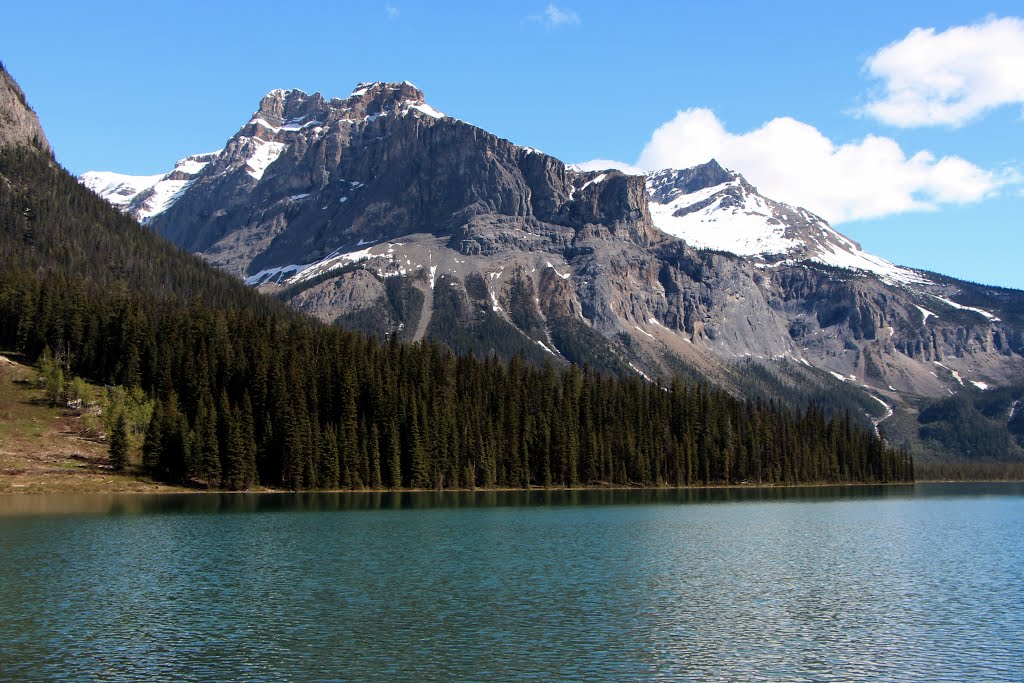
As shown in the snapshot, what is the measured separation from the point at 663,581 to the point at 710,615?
1060 cm

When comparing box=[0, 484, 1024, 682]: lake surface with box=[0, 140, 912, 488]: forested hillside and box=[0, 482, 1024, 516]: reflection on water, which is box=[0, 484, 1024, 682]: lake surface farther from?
box=[0, 140, 912, 488]: forested hillside

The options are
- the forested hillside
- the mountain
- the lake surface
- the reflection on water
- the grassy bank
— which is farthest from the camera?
the forested hillside

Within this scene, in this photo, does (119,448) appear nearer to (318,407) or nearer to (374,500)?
(318,407)

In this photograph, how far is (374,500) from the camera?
12531 cm

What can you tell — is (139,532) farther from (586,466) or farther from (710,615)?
(586,466)

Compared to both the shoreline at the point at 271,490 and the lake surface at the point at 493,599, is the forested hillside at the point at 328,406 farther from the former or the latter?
the lake surface at the point at 493,599

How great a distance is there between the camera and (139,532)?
79.1 meters

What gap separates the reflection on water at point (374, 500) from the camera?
101 meters

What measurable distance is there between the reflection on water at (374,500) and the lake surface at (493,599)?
3044 mm

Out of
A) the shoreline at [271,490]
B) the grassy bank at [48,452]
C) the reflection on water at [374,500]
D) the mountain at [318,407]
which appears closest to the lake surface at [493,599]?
the reflection on water at [374,500]

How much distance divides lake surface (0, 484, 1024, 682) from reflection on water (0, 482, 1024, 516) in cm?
304

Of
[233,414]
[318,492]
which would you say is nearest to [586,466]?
[318,492]

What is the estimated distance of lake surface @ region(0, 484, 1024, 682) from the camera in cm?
3853

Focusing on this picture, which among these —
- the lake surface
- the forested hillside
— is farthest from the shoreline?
the lake surface
